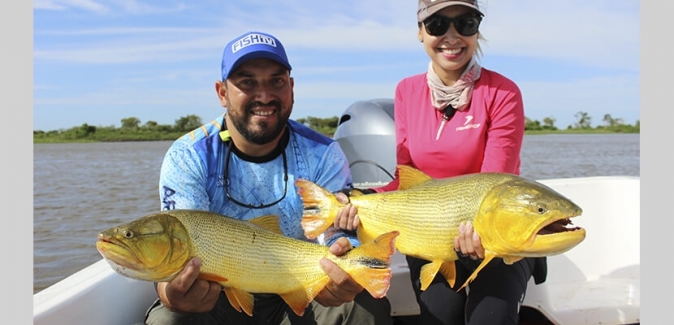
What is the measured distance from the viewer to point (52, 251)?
10.0 metres

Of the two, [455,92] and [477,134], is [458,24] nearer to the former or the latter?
[455,92]

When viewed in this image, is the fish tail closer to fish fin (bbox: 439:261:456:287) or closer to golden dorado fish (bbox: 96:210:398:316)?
golden dorado fish (bbox: 96:210:398:316)

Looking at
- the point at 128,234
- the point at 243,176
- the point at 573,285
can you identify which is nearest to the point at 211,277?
the point at 128,234

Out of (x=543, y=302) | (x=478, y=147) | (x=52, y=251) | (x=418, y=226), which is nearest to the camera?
(x=418, y=226)

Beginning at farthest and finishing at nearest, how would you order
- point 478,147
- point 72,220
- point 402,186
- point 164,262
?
1. point 72,220
2. point 478,147
3. point 402,186
4. point 164,262

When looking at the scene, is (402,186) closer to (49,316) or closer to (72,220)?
(49,316)

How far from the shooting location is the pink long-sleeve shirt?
3867 mm

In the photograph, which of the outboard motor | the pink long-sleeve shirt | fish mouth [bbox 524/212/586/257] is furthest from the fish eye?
the outboard motor

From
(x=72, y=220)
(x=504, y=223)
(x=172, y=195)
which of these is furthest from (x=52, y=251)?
(x=504, y=223)

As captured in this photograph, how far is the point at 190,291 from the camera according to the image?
2.78m

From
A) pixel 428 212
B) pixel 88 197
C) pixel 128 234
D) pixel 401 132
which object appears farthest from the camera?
pixel 88 197

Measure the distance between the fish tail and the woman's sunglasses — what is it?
1.69 m

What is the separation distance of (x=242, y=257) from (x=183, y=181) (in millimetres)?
852

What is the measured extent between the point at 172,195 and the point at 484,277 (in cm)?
201
